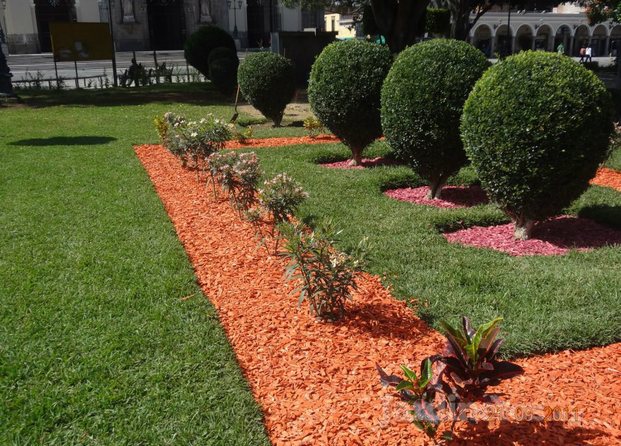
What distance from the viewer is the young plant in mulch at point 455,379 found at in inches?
115

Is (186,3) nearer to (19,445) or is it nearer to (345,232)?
(345,232)

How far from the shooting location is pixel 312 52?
2353 centimetres

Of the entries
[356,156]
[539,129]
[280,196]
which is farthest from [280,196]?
[356,156]

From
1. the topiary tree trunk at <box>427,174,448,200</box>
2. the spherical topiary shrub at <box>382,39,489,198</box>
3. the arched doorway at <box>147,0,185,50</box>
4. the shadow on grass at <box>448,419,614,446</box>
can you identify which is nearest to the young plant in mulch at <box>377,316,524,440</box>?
the shadow on grass at <box>448,419,614,446</box>

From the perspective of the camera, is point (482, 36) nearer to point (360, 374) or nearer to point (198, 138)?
point (198, 138)

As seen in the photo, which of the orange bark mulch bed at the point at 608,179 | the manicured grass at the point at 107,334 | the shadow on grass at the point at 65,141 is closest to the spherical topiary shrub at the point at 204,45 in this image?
the shadow on grass at the point at 65,141

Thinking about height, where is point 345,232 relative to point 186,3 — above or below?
below

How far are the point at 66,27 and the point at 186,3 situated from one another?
26631 millimetres

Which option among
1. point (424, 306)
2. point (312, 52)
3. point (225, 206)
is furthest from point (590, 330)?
point (312, 52)

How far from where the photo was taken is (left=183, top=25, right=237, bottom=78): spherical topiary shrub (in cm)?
2348

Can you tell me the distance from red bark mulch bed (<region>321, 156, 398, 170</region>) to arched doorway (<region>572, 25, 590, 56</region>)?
58.7 m

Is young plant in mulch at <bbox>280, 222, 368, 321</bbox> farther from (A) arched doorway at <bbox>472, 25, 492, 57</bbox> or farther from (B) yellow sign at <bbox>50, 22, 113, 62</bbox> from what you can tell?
(A) arched doorway at <bbox>472, 25, 492, 57</bbox>

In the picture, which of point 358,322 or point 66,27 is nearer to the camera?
point 358,322

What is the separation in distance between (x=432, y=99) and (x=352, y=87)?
222cm
